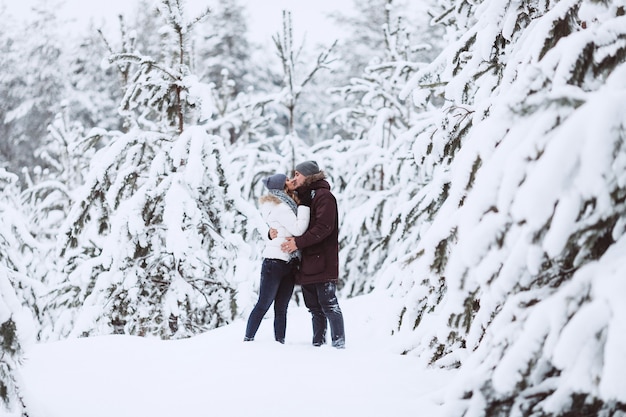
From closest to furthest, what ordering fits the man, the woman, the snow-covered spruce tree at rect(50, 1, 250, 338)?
the man, the woman, the snow-covered spruce tree at rect(50, 1, 250, 338)

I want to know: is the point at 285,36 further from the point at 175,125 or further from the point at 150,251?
the point at 150,251

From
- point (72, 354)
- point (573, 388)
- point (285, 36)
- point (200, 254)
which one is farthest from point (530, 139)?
point (285, 36)

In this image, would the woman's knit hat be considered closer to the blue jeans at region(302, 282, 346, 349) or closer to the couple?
the couple

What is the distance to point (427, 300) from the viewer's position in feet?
10.8

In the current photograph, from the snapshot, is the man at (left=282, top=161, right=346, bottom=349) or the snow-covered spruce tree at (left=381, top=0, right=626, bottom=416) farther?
the man at (left=282, top=161, right=346, bottom=349)

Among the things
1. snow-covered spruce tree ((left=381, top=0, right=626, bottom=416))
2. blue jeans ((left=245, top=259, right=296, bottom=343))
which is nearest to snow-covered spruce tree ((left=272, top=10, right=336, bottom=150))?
blue jeans ((left=245, top=259, right=296, bottom=343))

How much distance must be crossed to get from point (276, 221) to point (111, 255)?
2.17 m

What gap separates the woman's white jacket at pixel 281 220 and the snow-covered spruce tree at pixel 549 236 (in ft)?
7.90

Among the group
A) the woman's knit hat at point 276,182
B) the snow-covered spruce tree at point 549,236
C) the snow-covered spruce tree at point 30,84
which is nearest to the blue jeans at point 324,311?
the woman's knit hat at point 276,182

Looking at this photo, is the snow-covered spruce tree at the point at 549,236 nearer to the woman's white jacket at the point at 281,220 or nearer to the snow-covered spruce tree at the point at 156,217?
the woman's white jacket at the point at 281,220

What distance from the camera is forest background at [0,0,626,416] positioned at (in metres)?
1.67

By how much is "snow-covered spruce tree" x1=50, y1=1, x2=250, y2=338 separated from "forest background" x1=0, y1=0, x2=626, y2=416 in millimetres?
24

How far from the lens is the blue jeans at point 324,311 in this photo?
15.7 ft

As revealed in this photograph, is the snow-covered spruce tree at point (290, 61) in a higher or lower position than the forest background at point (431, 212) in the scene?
higher
